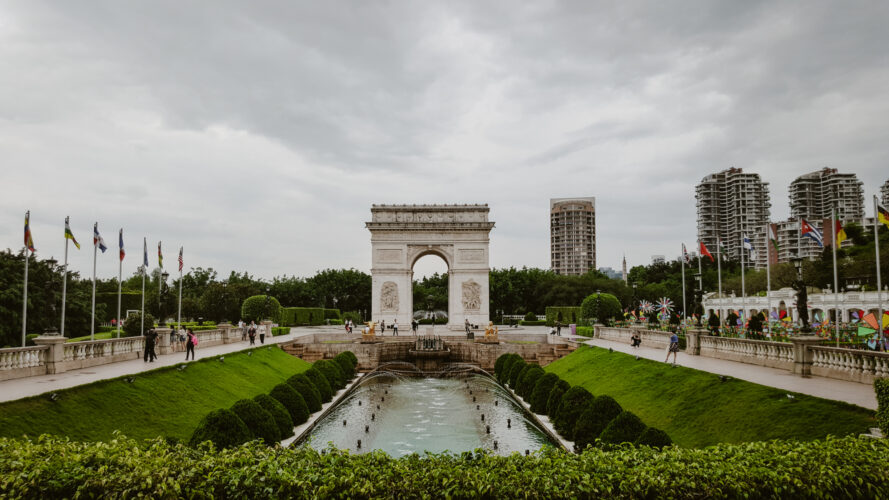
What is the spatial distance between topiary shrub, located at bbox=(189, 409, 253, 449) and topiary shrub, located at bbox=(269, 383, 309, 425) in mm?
6036

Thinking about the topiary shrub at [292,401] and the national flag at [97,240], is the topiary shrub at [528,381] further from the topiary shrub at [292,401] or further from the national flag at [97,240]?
the national flag at [97,240]

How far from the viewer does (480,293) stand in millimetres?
56250

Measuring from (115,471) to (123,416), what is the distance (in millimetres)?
9206

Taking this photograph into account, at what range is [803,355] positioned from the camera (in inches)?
682

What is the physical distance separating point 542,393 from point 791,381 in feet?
27.7

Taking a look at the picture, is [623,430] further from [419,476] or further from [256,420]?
[256,420]

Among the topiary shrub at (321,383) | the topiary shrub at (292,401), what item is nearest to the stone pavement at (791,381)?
the topiary shrub at (292,401)

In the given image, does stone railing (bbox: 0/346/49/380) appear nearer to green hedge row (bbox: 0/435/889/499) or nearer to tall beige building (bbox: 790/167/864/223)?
green hedge row (bbox: 0/435/889/499)

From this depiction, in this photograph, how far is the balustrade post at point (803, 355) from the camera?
1731 centimetres

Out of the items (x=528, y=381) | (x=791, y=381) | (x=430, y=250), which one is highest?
(x=430, y=250)

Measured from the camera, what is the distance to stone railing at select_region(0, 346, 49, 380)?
53.8 feet

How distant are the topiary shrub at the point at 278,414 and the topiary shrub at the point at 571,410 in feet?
27.3

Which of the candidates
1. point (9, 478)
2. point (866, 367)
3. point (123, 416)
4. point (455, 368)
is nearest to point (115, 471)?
point (9, 478)

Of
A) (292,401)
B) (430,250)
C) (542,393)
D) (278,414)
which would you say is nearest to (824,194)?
(430,250)
